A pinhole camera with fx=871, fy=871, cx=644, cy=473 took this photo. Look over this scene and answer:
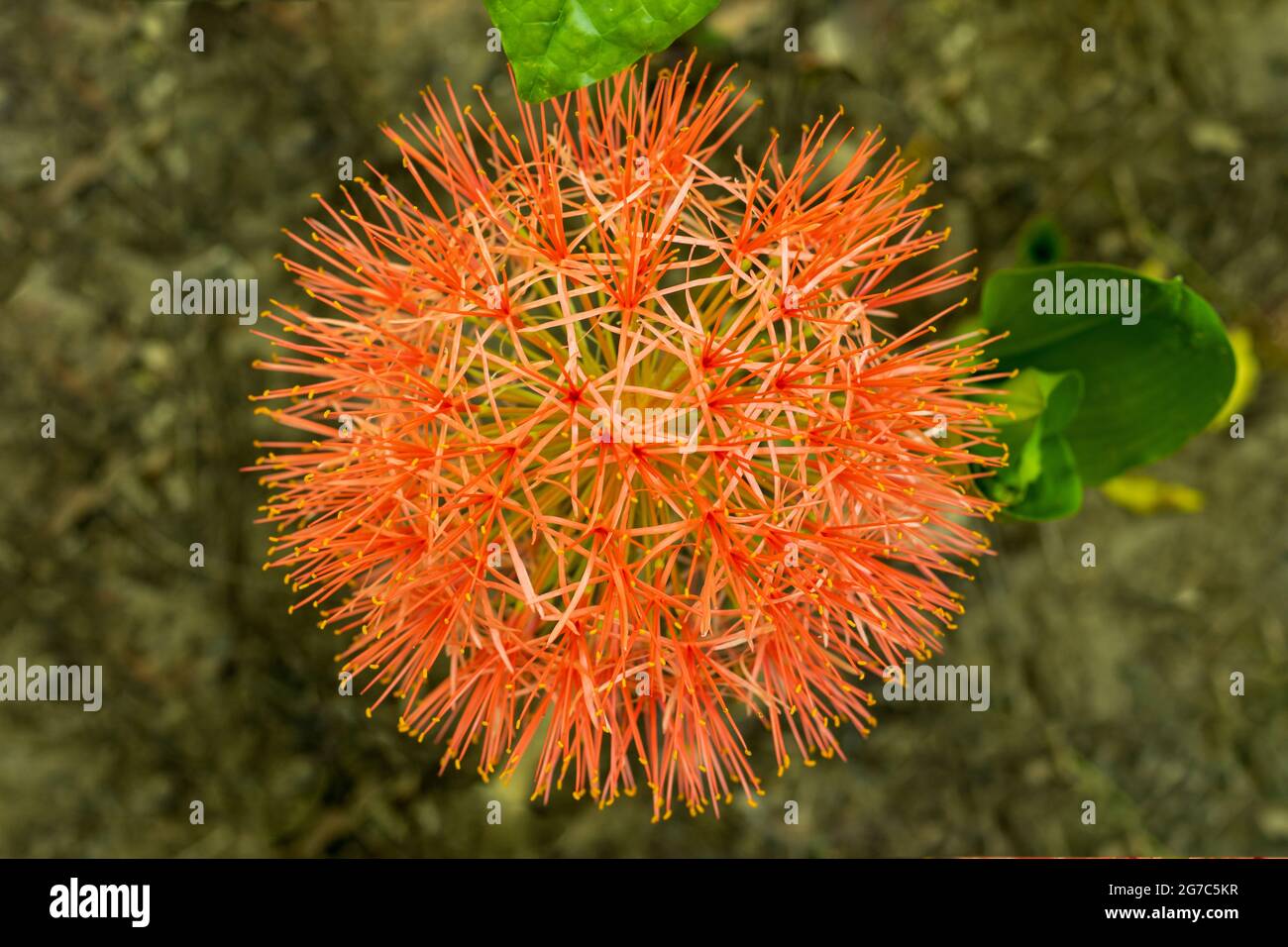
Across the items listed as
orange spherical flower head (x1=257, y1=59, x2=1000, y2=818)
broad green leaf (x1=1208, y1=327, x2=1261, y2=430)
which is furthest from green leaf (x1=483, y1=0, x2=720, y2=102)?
broad green leaf (x1=1208, y1=327, x2=1261, y2=430)

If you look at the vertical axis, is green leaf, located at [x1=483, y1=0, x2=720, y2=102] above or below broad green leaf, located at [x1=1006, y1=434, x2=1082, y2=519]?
above

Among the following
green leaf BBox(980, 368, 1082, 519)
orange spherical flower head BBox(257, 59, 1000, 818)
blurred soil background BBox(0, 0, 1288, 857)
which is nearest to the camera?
orange spherical flower head BBox(257, 59, 1000, 818)

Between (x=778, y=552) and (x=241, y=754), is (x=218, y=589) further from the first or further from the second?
(x=778, y=552)

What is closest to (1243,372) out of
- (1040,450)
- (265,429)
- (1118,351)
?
(1118,351)

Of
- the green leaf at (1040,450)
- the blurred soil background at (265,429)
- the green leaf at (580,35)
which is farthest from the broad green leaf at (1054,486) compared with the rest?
the green leaf at (580,35)

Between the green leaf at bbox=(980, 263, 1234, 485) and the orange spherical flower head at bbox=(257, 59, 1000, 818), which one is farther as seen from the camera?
the green leaf at bbox=(980, 263, 1234, 485)

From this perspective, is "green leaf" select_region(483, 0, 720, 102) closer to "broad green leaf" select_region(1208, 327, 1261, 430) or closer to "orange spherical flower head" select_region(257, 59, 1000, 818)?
"orange spherical flower head" select_region(257, 59, 1000, 818)

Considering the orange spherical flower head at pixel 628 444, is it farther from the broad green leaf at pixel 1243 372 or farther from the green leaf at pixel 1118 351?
the broad green leaf at pixel 1243 372
